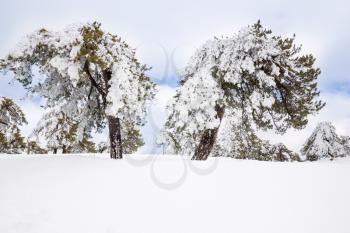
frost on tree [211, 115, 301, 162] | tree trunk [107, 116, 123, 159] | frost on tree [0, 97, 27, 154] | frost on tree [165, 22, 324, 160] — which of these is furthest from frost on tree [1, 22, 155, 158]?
frost on tree [211, 115, 301, 162]

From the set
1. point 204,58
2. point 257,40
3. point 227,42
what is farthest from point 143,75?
point 257,40

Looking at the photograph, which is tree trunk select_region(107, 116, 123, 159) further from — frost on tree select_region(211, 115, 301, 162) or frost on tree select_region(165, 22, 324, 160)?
frost on tree select_region(211, 115, 301, 162)

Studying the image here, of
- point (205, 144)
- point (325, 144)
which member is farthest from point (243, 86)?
point (325, 144)

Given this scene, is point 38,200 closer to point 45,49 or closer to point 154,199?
point 154,199

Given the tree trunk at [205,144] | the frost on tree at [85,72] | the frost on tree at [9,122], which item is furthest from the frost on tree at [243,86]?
the frost on tree at [9,122]

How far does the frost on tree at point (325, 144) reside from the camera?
2292 cm

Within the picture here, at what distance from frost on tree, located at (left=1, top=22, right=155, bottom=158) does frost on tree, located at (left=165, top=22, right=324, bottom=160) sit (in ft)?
6.39

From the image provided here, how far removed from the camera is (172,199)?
299 inches

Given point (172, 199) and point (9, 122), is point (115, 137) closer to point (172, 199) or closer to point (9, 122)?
point (172, 199)

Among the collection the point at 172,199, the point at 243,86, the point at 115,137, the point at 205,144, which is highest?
the point at 243,86

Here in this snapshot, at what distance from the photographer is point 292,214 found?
23.3ft

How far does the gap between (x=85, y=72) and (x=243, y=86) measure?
655 cm

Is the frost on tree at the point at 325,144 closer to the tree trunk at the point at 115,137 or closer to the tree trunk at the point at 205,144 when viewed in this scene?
the tree trunk at the point at 205,144

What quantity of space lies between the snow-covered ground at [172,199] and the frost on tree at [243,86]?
2.75 metres
